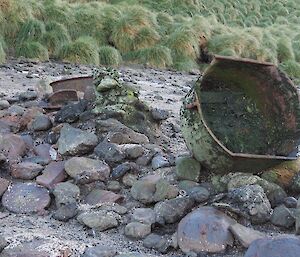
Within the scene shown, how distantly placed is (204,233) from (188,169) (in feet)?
2.36

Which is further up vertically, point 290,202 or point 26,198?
point 290,202

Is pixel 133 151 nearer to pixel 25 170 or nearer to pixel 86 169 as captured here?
pixel 86 169

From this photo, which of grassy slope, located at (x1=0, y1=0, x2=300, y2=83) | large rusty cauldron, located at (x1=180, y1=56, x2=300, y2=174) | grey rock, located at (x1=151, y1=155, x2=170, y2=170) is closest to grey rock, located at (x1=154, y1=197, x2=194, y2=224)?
large rusty cauldron, located at (x1=180, y1=56, x2=300, y2=174)

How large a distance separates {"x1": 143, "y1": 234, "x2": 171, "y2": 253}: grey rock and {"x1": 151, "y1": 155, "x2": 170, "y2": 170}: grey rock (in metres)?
0.80

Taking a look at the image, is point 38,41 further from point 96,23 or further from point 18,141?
point 18,141

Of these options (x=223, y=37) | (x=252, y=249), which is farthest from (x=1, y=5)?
(x=252, y=249)

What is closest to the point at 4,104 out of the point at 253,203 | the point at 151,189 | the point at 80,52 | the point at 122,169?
the point at 122,169

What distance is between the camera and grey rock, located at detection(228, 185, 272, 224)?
304 cm

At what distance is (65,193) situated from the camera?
11.0 ft

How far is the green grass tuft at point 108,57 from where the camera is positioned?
9.38 m

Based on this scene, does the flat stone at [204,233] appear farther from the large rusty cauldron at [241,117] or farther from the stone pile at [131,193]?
the large rusty cauldron at [241,117]

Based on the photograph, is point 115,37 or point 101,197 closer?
point 101,197

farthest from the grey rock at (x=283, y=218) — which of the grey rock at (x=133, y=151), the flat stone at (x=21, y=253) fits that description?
the flat stone at (x=21, y=253)

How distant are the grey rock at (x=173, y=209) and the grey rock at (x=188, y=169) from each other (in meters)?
0.34
